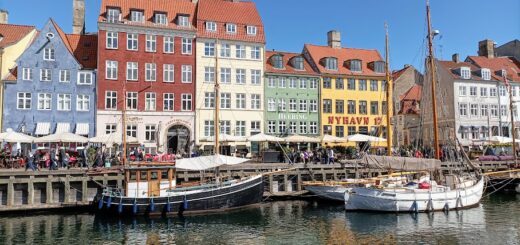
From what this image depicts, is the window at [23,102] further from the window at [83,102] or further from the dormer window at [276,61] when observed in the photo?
the dormer window at [276,61]

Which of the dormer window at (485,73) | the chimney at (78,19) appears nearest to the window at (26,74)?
the chimney at (78,19)

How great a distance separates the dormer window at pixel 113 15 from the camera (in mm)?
42375

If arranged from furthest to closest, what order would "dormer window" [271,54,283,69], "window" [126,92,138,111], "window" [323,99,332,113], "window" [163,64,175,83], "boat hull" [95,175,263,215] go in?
1. "window" [323,99,332,113]
2. "dormer window" [271,54,283,69]
3. "window" [163,64,175,83]
4. "window" [126,92,138,111]
5. "boat hull" [95,175,263,215]

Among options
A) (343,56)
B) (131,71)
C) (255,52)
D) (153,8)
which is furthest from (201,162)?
(343,56)

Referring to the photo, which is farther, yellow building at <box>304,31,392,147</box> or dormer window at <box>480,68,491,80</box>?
dormer window at <box>480,68,491,80</box>

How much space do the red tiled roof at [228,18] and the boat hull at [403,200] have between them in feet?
79.9

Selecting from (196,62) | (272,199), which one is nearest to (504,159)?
(272,199)

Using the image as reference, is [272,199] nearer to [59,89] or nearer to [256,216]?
[256,216]

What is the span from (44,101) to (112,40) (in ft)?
26.6

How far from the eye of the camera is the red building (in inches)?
1660

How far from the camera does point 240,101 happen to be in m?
46.5

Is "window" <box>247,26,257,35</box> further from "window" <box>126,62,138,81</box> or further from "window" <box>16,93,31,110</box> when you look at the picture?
"window" <box>16,93,31,110</box>

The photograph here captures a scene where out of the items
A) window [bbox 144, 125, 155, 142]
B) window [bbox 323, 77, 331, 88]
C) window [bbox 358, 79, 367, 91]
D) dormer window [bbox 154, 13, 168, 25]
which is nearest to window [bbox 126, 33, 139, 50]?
dormer window [bbox 154, 13, 168, 25]

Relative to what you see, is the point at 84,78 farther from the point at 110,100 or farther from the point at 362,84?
the point at 362,84
